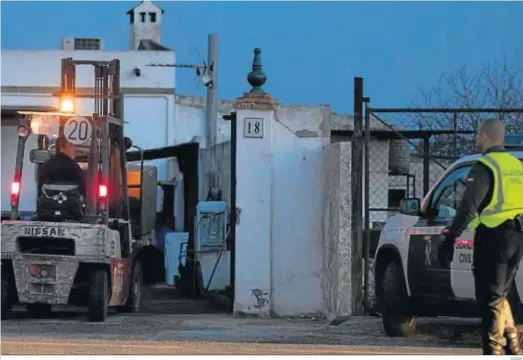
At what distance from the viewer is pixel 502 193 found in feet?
24.8

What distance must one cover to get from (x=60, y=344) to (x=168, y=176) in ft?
72.1

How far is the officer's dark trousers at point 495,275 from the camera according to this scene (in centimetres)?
745

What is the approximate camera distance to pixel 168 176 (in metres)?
31.5

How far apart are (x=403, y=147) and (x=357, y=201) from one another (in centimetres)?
800

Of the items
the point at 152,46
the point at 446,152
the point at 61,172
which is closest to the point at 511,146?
the point at 61,172

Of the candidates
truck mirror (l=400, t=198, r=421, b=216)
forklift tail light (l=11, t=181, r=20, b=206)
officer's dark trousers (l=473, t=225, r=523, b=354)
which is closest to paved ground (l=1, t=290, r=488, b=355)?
truck mirror (l=400, t=198, r=421, b=216)

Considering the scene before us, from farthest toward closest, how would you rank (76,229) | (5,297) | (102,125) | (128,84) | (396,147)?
(128,84) < (396,147) < (102,125) < (5,297) < (76,229)

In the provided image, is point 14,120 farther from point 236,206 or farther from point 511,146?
point 511,146

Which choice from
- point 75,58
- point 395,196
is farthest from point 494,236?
point 75,58

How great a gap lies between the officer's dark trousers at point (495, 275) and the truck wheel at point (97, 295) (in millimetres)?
5989

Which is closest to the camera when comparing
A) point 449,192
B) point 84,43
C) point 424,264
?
point 424,264

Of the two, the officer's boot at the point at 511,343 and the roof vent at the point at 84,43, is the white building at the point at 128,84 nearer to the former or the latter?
the roof vent at the point at 84,43

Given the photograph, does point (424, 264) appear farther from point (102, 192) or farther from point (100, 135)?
point (100, 135)

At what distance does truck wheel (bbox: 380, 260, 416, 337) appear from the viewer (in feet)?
34.4
